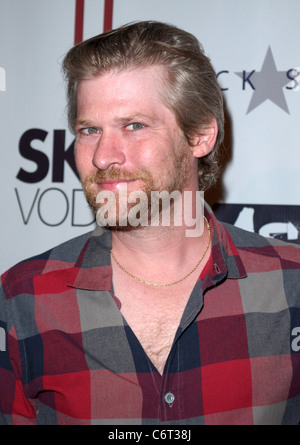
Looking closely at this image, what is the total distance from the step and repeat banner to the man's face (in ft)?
1.66

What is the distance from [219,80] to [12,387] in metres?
1.24

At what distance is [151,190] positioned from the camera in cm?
136

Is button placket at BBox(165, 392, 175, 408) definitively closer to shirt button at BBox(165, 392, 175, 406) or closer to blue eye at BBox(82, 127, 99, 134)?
shirt button at BBox(165, 392, 175, 406)

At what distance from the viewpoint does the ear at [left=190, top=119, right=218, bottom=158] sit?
1535mm

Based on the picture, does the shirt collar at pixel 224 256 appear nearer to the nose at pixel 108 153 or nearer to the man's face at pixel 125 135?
the man's face at pixel 125 135

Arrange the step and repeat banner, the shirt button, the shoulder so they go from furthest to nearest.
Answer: the step and repeat banner → the shoulder → the shirt button

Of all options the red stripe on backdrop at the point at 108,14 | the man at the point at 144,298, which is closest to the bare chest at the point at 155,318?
the man at the point at 144,298

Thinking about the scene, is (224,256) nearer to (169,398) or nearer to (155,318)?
(155,318)

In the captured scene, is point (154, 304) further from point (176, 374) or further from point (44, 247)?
point (44, 247)

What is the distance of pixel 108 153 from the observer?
1317 mm

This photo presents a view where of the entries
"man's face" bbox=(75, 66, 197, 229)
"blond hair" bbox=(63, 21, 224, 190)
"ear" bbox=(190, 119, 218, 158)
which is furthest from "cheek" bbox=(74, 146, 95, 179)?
"ear" bbox=(190, 119, 218, 158)

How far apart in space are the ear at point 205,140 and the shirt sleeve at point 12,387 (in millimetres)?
725

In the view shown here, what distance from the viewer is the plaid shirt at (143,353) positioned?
1310 millimetres

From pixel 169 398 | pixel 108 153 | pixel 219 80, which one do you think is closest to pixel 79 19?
pixel 219 80
